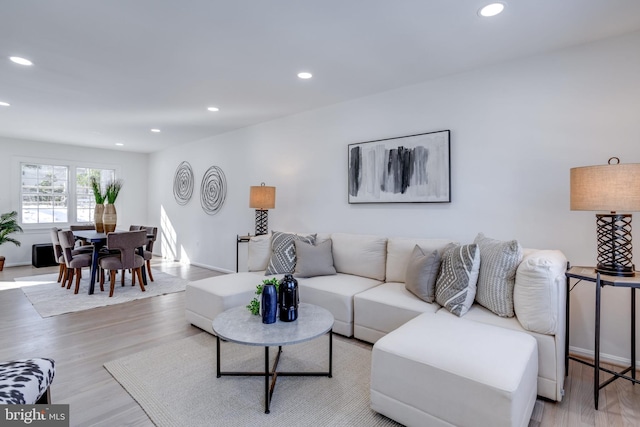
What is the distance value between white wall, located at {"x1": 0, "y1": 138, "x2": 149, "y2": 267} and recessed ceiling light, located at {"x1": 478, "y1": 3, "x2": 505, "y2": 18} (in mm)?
8166

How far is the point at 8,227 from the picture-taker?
20.1 ft

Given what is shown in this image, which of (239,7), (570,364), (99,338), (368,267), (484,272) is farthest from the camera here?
(368,267)

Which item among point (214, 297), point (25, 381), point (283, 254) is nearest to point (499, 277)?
point (283, 254)

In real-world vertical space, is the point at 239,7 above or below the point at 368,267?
above

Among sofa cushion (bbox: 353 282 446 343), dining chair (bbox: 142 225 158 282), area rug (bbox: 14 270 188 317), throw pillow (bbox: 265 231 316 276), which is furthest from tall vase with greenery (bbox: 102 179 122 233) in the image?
sofa cushion (bbox: 353 282 446 343)

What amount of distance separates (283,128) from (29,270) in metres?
5.58

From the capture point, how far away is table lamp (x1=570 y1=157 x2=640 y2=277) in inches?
77.1

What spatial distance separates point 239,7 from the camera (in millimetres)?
2164

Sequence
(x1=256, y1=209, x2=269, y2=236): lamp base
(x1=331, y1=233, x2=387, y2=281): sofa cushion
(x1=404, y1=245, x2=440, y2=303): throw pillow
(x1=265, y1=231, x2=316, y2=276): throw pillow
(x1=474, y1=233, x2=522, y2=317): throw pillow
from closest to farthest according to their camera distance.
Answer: (x1=474, y1=233, x2=522, y2=317): throw pillow < (x1=404, y1=245, x2=440, y2=303): throw pillow < (x1=331, y1=233, x2=387, y2=281): sofa cushion < (x1=265, y1=231, x2=316, y2=276): throw pillow < (x1=256, y1=209, x2=269, y2=236): lamp base

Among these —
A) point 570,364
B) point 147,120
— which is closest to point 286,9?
point 570,364

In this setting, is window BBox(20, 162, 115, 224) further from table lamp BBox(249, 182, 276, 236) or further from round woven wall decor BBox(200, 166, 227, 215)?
table lamp BBox(249, 182, 276, 236)

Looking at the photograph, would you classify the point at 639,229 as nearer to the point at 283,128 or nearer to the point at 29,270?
the point at 283,128

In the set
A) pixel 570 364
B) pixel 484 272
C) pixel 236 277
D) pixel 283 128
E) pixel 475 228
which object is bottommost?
pixel 570 364

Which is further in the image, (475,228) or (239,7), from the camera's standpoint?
(475,228)
